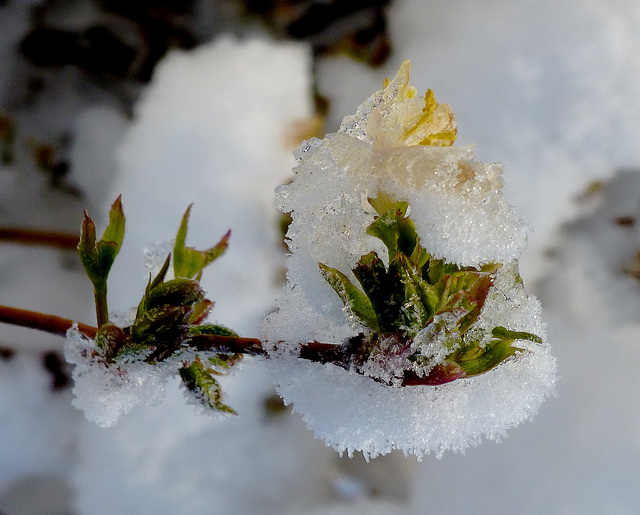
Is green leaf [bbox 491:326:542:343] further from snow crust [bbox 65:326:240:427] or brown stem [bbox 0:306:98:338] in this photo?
brown stem [bbox 0:306:98:338]

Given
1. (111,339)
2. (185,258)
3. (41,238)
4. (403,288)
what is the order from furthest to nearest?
(41,238)
(185,258)
(111,339)
(403,288)

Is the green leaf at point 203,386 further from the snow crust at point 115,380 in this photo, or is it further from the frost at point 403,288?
the frost at point 403,288

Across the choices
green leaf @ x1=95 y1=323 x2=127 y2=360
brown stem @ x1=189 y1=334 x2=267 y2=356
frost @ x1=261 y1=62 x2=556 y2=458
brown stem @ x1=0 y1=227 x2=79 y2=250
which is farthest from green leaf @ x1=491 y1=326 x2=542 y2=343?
brown stem @ x1=0 y1=227 x2=79 y2=250

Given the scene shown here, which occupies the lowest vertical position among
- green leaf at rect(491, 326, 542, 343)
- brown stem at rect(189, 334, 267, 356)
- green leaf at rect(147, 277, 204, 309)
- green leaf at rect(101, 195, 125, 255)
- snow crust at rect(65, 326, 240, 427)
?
snow crust at rect(65, 326, 240, 427)

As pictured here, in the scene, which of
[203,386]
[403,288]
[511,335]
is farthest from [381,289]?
[203,386]

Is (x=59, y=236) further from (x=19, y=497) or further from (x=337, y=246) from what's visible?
(x=337, y=246)

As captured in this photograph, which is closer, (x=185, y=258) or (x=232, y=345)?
(x=232, y=345)

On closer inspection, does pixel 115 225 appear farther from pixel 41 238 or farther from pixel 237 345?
pixel 41 238

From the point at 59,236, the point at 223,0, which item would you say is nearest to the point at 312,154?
the point at 59,236

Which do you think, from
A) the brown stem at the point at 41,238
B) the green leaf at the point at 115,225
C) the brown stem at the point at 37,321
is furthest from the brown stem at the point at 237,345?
the brown stem at the point at 41,238
